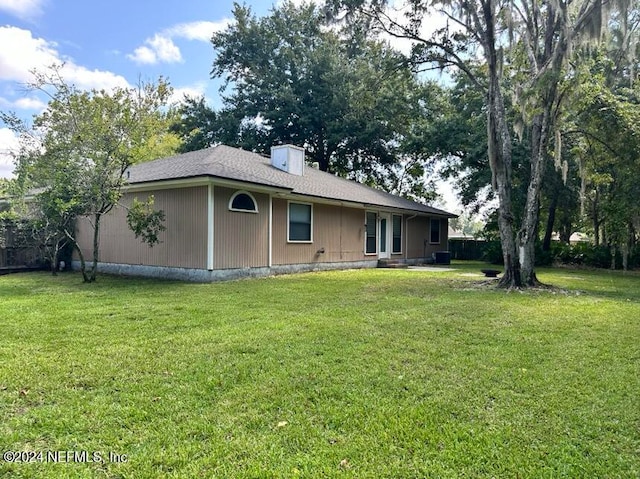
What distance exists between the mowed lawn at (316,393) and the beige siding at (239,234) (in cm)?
382

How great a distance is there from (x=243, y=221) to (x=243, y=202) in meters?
0.48

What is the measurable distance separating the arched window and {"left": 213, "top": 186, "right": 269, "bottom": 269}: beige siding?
0.28 ft

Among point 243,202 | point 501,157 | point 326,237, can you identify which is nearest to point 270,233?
point 243,202

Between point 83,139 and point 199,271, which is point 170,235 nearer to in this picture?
point 199,271

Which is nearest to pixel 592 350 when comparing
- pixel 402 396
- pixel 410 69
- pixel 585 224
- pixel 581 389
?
pixel 581 389

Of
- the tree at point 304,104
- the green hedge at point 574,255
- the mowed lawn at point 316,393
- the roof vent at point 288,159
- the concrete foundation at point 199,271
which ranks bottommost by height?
the mowed lawn at point 316,393

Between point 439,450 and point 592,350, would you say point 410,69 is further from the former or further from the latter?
point 439,450

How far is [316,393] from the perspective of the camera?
10.6 ft

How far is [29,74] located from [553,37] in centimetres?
1152

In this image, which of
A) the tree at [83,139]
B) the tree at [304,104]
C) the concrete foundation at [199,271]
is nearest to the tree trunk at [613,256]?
the tree at [304,104]

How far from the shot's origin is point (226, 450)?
241 cm

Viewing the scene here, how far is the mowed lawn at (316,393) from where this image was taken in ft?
7.69

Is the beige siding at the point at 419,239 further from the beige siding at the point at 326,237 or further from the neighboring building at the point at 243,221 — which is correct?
the beige siding at the point at 326,237

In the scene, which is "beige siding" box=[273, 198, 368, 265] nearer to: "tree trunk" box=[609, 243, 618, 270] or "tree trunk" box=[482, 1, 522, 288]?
"tree trunk" box=[482, 1, 522, 288]
